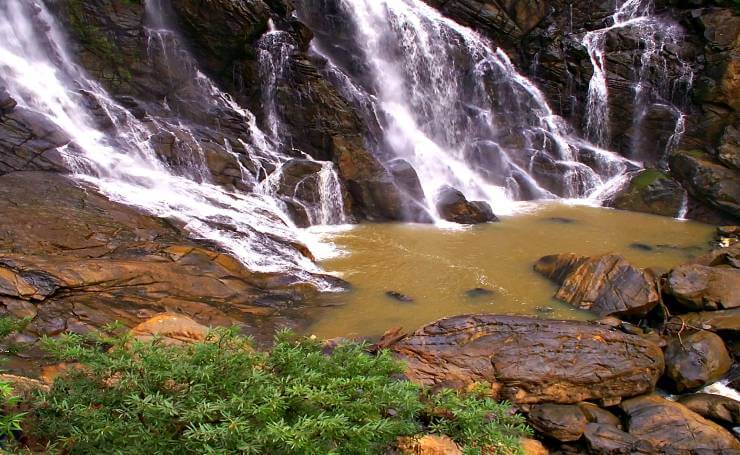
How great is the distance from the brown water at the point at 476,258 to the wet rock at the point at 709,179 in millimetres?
1047

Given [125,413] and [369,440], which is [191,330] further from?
[369,440]

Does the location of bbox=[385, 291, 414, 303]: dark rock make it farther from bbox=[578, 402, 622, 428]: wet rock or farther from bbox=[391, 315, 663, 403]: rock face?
bbox=[578, 402, 622, 428]: wet rock

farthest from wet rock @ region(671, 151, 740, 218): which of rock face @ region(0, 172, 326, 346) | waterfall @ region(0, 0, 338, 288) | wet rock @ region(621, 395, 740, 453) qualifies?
rock face @ region(0, 172, 326, 346)

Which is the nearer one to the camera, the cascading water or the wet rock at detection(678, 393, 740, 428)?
the wet rock at detection(678, 393, 740, 428)

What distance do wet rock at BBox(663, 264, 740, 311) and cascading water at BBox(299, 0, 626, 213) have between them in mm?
9487

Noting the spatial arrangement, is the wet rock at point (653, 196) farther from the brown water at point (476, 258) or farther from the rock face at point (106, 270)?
the rock face at point (106, 270)

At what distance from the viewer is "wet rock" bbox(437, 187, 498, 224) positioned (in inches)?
633

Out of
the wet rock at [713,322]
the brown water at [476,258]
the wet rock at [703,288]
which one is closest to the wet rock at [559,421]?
the brown water at [476,258]

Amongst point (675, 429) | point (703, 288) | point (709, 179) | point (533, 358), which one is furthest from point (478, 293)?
point (709, 179)

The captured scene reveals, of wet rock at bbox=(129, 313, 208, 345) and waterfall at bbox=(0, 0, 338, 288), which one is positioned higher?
waterfall at bbox=(0, 0, 338, 288)

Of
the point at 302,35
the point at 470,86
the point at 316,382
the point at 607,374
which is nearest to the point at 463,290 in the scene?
the point at 607,374

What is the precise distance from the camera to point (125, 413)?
11.2ft

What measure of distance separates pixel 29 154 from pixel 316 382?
11680mm

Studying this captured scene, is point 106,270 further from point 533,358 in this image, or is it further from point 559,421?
point 559,421
